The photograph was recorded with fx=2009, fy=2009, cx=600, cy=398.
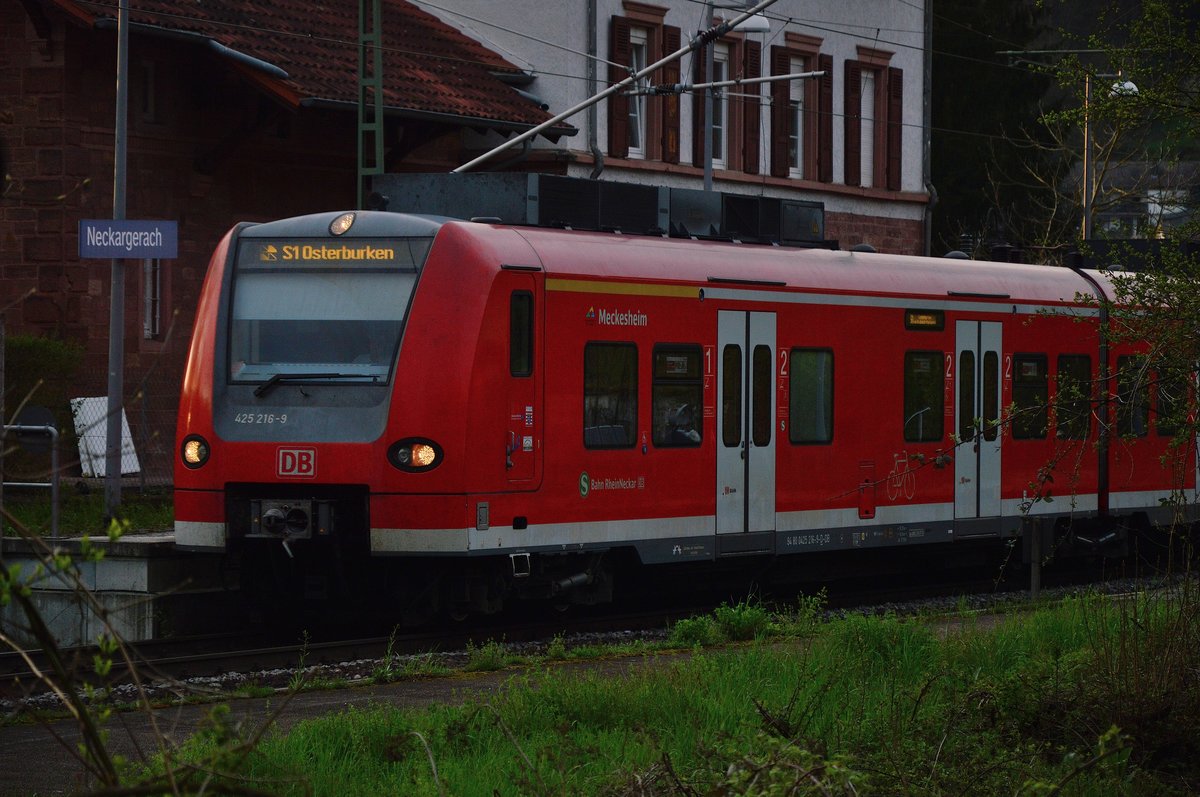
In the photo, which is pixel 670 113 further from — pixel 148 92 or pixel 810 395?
pixel 810 395

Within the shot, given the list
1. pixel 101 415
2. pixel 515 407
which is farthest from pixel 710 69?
pixel 515 407

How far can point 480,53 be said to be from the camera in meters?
32.0

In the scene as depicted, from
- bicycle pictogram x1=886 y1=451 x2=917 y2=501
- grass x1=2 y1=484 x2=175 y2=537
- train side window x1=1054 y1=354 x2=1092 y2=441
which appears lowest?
grass x1=2 y1=484 x2=175 y2=537

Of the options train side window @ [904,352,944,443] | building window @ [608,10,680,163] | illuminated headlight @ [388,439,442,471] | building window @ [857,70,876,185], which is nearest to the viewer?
illuminated headlight @ [388,439,442,471]

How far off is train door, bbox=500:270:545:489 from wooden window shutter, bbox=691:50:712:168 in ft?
71.8

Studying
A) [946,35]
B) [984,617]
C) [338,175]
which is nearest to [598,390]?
[984,617]

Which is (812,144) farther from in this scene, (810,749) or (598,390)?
(810,749)

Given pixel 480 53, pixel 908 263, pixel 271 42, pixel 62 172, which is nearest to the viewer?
pixel 908 263

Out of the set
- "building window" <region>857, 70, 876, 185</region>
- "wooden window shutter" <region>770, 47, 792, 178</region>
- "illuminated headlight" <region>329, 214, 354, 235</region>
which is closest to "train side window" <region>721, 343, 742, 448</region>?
"illuminated headlight" <region>329, 214, 354, 235</region>

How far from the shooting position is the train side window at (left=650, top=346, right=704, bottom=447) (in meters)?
15.6

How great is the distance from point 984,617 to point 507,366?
3.88 m

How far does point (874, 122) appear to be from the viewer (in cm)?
4069

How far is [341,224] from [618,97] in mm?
19491

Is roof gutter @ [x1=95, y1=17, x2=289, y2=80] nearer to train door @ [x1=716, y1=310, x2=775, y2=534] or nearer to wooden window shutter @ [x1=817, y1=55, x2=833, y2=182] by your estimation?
train door @ [x1=716, y1=310, x2=775, y2=534]
